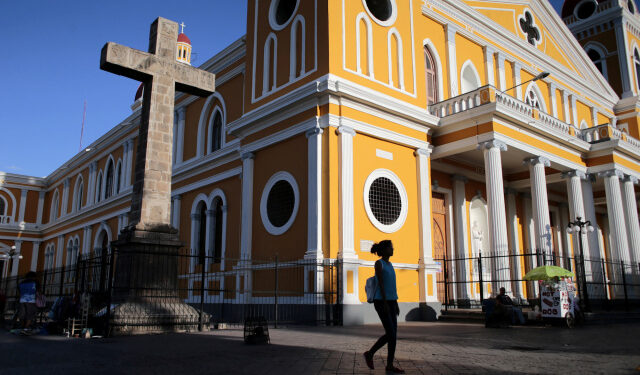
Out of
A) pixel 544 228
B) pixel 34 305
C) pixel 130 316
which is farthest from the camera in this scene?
pixel 544 228

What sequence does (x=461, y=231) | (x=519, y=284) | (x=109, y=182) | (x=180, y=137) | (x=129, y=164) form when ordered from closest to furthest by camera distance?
(x=519, y=284) < (x=461, y=231) < (x=180, y=137) < (x=129, y=164) < (x=109, y=182)

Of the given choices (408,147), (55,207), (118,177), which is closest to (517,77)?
(408,147)

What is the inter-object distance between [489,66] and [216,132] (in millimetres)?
11351

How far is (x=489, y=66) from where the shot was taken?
66.7 ft

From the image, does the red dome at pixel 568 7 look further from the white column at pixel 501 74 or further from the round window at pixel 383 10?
the round window at pixel 383 10

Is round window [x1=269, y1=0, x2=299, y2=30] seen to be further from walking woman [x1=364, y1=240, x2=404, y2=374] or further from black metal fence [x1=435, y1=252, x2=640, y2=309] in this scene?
walking woman [x1=364, y1=240, x2=404, y2=374]

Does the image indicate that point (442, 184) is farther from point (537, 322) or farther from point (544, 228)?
point (537, 322)

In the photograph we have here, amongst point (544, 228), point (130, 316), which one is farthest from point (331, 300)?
point (544, 228)

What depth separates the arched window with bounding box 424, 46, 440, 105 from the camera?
1842 centimetres

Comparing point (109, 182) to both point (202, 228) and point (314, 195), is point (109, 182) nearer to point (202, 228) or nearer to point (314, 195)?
point (202, 228)

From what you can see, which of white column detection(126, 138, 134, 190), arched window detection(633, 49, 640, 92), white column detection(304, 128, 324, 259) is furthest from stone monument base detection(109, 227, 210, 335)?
arched window detection(633, 49, 640, 92)

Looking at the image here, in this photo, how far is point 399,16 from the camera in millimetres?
16703

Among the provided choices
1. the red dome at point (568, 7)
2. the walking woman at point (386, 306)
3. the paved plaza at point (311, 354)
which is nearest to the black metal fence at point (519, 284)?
the paved plaza at point (311, 354)

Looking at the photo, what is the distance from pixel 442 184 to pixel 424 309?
542cm
